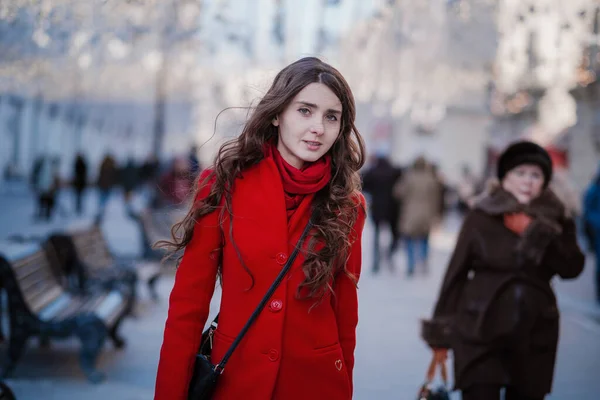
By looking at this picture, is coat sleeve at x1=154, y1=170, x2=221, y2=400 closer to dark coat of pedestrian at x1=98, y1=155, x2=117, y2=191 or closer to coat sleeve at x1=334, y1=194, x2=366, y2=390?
coat sleeve at x1=334, y1=194, x2=366, y2=390

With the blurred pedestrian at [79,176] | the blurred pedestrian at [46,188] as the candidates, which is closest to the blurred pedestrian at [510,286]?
the blurred pedestrian at [46,188]

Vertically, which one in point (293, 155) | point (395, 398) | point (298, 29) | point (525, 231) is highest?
point (298, 29)

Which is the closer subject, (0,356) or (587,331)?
(0,356)

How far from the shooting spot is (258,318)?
8.83 ft

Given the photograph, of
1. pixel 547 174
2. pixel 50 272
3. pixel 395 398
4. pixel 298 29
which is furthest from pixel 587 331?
pixel 298 29

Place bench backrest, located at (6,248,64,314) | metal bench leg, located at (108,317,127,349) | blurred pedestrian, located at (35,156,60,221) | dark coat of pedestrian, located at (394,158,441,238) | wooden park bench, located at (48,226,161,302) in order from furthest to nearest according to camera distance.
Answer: blurred pedestrian, located at (35,156,60,221) < dark coat of pedestrian, located at (394,158,441,238) < wooden park bench, located at (48,226,161,302) < metal bench leg, located at (108,317,127,349) < bench backrest, located at (6,248,64,314)

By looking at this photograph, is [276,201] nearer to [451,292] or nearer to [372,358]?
[451,292]

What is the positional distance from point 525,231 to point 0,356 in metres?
4.59

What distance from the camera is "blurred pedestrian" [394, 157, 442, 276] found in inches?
528

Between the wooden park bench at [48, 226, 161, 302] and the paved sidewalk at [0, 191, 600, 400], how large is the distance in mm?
543

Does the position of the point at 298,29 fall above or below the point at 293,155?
above

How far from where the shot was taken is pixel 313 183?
284cm

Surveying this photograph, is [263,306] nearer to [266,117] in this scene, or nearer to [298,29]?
[266,117]

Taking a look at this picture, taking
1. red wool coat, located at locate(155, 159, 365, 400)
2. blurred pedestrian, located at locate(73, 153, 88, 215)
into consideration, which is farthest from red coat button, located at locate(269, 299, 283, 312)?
blurred pedestrian, located at locate(73, 153, 88, 215)
